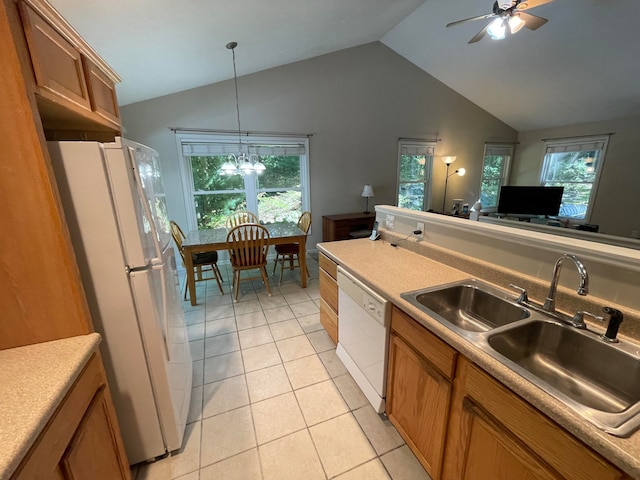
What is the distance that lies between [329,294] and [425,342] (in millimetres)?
1036

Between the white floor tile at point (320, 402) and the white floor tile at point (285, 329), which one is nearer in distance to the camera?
the white floor tile at point (320, 402)

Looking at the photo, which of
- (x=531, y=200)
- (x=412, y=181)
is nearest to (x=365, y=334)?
(x=412, y=181)

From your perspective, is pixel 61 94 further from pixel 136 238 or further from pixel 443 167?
pixel 443 167

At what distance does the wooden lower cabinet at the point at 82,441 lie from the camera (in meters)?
0.68

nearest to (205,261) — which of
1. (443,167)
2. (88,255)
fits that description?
(88,255)

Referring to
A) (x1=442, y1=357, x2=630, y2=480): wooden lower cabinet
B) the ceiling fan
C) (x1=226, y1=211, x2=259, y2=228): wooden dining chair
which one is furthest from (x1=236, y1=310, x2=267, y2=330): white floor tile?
the ceiling fan

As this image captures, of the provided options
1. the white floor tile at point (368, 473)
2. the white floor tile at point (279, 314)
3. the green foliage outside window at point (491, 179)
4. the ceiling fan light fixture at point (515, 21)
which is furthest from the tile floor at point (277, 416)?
the green foliage outside window at point (491, 179)

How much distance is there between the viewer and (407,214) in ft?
6.75

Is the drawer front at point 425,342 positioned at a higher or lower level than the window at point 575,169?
lower

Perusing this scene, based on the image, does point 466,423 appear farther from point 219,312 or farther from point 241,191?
point 241,191

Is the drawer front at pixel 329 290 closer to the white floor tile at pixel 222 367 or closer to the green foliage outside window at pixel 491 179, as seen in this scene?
the white floor tile at pixel 222 367

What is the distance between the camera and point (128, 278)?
1138mm

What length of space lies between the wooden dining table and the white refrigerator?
152cm

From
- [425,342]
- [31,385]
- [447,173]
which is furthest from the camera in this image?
[447,173]
